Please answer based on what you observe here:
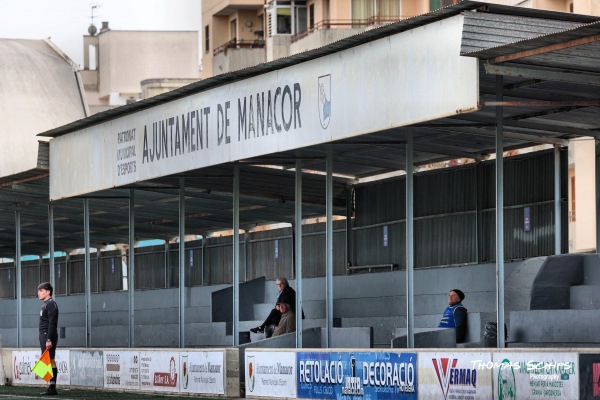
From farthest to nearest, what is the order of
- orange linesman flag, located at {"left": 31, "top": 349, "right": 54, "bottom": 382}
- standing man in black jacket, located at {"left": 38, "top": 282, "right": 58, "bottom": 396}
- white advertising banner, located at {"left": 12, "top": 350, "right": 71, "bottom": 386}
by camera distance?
white advertising banner, located at {"left": 12, "top": 350, "right": 71, "bottom": 386}, orange linesman flag, located at {"left": 31, "top": 349, "right": 54, "bottom": 382}, standing man in black jacket, located at {"left": 38, "top": 282, "right": 58, "bottom": 396}

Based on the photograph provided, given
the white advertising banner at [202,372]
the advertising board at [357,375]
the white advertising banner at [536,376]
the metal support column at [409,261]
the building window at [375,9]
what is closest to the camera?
the white advertising banner at [536,376]

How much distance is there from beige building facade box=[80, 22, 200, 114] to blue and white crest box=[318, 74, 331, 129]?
269 ft

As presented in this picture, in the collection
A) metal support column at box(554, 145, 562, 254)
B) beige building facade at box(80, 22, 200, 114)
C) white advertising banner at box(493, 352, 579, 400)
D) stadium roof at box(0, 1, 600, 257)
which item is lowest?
white advertising banner at box(493, 352, 579, 400)

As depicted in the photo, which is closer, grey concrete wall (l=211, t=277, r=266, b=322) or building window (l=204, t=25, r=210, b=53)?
grey concrete wall (l=211, t=277, r=266, b=322)

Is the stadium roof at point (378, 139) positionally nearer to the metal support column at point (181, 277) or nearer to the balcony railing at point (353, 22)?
the metal support column at point (181, 277)

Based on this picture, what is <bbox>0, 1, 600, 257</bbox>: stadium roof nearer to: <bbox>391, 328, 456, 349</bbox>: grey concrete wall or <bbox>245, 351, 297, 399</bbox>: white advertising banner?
<bbox>391, 328, 456, 349</bbox>: grey concrete wall

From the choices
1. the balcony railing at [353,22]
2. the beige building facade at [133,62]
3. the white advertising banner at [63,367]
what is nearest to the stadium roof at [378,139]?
the white advertising banner at [63,367]

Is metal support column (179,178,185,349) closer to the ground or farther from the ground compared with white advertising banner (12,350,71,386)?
farther from the ground

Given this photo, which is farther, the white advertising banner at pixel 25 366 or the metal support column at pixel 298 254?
the white advertising banner at pixel 25 366

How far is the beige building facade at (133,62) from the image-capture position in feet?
341

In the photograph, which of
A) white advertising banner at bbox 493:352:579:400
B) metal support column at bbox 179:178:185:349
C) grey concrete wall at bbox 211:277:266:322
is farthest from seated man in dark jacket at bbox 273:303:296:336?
white advertising banner at bbox 493:352:579:400

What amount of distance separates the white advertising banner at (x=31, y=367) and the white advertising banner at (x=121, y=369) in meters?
1.81

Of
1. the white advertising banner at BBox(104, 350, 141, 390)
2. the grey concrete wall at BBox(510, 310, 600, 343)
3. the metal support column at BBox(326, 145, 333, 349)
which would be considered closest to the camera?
the grey concrete wall at BBox(510, 310, 600, 343)

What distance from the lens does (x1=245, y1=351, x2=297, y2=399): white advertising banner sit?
23.1 meters
